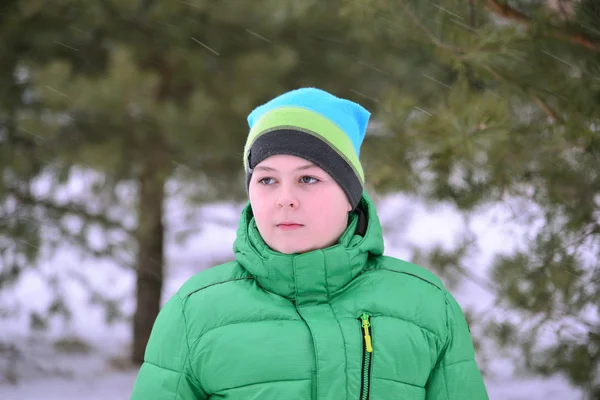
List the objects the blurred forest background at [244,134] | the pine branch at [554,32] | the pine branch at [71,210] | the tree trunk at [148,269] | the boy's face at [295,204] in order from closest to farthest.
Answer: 1. the boy's face at [295,204]
2. the pine branch at [554,32]
3. the blurred forest background at [244,134]
4. the pine branch at [71,210]
5. the tree trunk at [148,269]

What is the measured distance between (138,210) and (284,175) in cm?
350

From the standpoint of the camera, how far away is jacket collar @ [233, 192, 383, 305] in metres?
1.49

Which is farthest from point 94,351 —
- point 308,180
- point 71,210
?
point 308,180

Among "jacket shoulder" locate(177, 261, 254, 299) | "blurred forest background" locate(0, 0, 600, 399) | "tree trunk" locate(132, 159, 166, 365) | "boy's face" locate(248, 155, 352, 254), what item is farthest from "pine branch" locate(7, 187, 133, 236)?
"boy's face" locate(248, 155, 352, 254)

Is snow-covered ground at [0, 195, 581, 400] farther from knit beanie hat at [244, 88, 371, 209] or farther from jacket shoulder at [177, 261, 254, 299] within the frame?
jacket shoulder at [177, 261, 254, 299]

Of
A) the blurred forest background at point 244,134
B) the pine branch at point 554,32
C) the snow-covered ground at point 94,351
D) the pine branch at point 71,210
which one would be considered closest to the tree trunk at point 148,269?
the blurred forest background at point 244,134

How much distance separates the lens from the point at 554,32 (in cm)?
226

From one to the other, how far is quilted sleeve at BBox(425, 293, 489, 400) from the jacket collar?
27 cm

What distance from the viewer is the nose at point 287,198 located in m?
1.51

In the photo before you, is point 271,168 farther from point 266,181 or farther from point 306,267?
point 306,267

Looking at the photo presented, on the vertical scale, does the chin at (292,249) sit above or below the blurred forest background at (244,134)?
below

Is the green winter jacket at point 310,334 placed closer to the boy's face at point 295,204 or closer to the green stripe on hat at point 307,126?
the boy's face at point 295,204

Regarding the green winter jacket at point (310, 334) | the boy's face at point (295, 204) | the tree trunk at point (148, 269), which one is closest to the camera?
the green winter jacket at point (310, 334)

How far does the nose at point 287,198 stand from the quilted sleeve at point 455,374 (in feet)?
1.47
